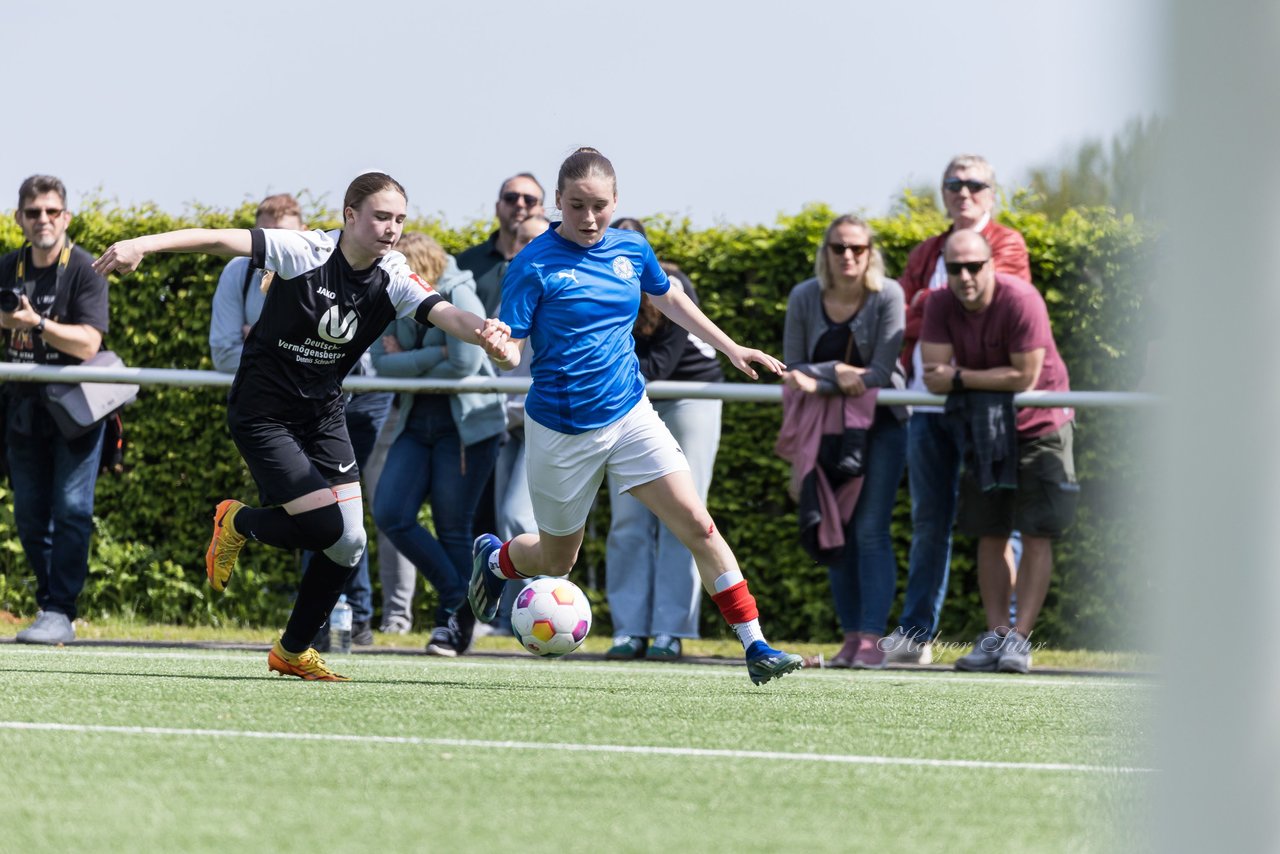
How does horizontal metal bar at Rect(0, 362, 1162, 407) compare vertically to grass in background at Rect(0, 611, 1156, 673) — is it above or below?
above

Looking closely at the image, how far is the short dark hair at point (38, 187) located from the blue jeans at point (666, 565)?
10.8ft

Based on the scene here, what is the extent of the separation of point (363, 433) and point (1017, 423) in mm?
3434

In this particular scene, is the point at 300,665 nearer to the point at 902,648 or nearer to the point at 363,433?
the point at 363,433

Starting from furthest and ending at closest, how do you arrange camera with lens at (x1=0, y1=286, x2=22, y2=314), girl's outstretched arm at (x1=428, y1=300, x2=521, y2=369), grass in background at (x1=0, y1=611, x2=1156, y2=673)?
grass in background at (x1=0, y1=611, x2=1156, y2=673) < camera with lens at (x1=0, y1=286, x2=22, y2=314) < girl's outstretched arm at (x1=428, y1=300, x2=521, y2=369)

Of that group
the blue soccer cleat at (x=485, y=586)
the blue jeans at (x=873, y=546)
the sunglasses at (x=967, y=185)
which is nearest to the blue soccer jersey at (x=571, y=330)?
the blue soccer cleat at (x=485, y=586)

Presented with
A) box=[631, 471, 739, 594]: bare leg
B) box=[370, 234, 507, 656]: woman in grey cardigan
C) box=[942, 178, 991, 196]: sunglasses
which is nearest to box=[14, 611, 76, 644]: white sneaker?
box=[370, 234, 507, 656]: woman in grey cardigan

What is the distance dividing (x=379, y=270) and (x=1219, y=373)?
522 cm

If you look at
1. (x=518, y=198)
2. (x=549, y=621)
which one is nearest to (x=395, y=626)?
(x=518, y=198)

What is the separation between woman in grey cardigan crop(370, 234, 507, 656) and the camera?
8758 mm

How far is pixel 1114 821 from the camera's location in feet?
9.84

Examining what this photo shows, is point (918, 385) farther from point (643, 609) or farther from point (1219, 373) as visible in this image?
point (1219, 373)

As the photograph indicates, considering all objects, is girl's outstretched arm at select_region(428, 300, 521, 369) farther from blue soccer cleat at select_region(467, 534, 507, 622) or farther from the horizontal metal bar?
the horizontal metal bar

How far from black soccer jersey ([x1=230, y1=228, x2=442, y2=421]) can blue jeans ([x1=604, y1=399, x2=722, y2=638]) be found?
254cm

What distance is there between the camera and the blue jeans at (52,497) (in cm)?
883
